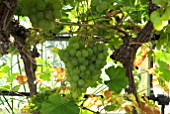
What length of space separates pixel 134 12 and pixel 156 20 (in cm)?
85

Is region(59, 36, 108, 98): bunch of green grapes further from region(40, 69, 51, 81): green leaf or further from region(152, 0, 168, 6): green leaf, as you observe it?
region(40, 69, 51, 81): green leaf

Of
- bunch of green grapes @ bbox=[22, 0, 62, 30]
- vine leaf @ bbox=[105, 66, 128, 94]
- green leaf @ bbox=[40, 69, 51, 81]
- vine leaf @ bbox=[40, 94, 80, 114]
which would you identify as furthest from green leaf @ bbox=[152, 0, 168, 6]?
green leaf @ bbox=[40, 69, 51, 81]

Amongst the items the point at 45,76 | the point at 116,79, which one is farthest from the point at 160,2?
the point at 45,76

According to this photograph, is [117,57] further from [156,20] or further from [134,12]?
[156,20]

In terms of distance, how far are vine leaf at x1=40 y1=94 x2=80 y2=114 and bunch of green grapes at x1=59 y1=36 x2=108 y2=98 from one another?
5 cm

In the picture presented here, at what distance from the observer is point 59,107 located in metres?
1.00

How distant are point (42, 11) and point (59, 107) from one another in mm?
271

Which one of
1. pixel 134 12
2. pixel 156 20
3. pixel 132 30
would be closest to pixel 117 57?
pixel 132 30

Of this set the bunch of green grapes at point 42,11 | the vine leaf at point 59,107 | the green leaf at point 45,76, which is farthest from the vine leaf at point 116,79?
the green leaf at point 45,76

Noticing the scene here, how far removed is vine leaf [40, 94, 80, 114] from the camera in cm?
99

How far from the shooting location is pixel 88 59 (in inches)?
36.4

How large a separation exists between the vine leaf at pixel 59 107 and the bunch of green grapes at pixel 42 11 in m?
0.22

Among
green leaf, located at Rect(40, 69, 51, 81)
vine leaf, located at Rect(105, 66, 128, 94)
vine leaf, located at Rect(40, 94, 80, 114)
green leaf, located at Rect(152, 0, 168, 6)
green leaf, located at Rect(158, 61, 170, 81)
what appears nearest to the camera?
green leaf, located at Rect(152, 0, 168, 6)

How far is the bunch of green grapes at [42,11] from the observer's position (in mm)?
875
